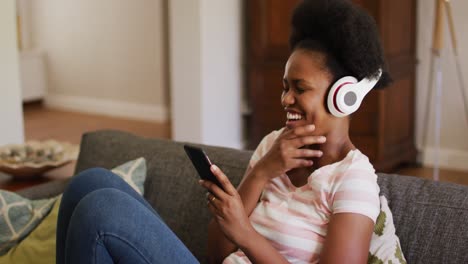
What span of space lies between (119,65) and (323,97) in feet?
15.4

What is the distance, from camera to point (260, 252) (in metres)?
1.41

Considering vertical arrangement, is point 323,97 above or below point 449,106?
above

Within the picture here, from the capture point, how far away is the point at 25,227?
1.91m

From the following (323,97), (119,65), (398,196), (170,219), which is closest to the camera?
(323,97)

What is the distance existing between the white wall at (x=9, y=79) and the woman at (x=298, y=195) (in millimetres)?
2200

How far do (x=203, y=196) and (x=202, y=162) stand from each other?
0.51m

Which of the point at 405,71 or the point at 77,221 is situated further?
the point at 405,71

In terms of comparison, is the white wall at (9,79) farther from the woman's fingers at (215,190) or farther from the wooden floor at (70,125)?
the woman's fingers at (215,190)

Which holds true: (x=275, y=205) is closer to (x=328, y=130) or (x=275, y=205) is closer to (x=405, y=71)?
(x=328, y=130)

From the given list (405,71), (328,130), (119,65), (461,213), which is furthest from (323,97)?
(119,65)

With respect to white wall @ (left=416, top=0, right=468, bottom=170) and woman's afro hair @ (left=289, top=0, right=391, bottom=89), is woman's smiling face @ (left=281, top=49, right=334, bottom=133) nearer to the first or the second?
woman's afro hair @ (left=289, top=0, right=391, bottom=89)

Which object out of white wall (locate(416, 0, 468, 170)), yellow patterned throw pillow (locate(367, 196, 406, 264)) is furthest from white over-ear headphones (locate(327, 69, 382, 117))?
white wall (locate(416, 0, 468, 170))

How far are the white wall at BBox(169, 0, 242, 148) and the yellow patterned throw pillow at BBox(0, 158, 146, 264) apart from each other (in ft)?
7.75

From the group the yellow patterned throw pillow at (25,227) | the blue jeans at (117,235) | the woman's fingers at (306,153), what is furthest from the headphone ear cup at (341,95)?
the yellow patterned throw pillow at (25,227)
